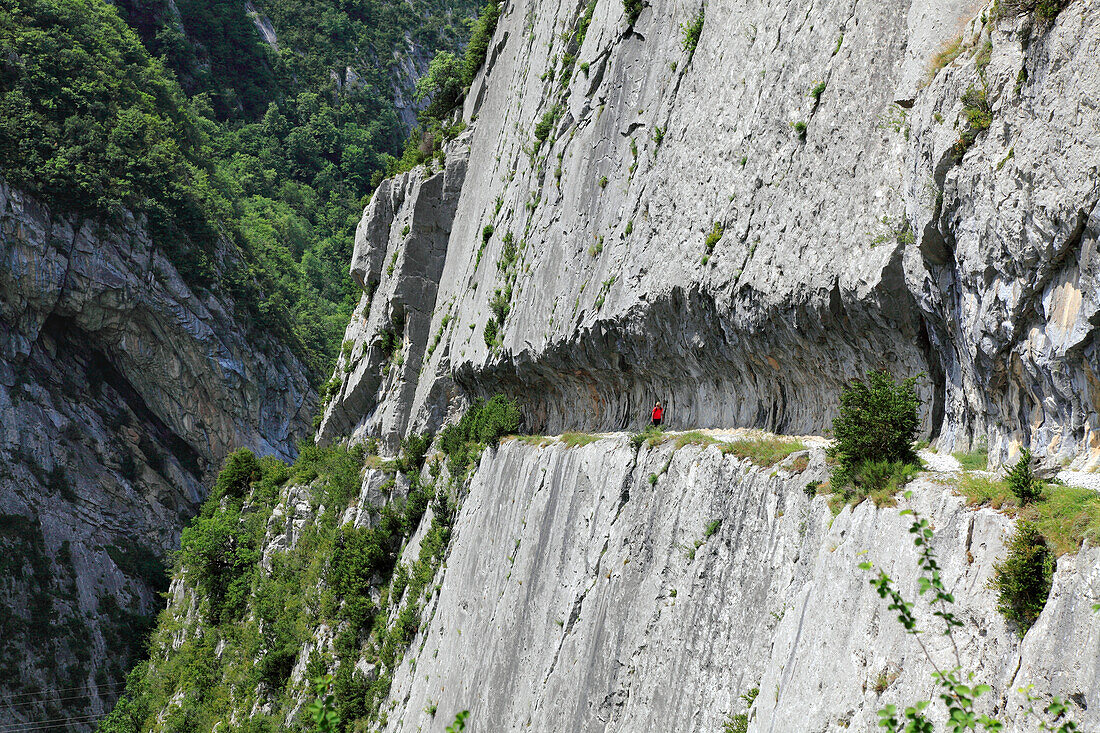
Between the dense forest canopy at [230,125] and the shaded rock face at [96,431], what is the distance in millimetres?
2877

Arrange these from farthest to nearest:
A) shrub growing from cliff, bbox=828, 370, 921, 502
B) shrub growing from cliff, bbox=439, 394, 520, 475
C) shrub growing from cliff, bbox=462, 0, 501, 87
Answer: shrub growing from cliff, bbox=462, 0, 501, 87 < shrub growing from cliff, bbox=439, 394, 520, 475 < shrub growing from cliff, bbox=828, 370, 921, 502

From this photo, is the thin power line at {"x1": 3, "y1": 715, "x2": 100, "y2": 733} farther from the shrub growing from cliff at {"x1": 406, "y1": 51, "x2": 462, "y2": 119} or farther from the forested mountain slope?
the shrub growing from cliff at {"x1": 406, "y1": 51, "x2": 462, "y2": 119}

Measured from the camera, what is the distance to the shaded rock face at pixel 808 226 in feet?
17.5

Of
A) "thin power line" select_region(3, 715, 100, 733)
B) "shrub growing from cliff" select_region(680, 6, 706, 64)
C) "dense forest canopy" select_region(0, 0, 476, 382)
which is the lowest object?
"thin power line" select_region(3, 715, 100, 733)

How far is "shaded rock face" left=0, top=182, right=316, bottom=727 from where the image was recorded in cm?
3900

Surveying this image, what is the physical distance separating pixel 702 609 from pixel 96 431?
154 feet

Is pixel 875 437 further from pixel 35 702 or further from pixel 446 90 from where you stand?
pixel 35 702

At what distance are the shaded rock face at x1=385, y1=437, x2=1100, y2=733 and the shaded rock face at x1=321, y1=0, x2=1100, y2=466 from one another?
1.26 m

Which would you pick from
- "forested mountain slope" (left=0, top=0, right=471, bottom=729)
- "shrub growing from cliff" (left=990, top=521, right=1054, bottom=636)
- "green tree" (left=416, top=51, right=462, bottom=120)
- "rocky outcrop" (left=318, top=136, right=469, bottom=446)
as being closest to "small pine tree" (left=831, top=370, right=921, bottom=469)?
"shrub growing from cliff" (left=990, top=521, right=1054, bottom=636)

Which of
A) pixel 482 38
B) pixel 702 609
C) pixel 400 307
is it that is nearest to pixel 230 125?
pixel 482 38

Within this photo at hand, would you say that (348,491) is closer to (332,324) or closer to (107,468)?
(107,468)

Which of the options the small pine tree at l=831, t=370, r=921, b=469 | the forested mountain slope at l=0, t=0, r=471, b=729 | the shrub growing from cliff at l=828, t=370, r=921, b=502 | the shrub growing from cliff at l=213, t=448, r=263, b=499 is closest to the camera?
the shrub growing from cliff at l=828, t=370, r=921, b=502

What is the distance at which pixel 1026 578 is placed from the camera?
14.0 feet

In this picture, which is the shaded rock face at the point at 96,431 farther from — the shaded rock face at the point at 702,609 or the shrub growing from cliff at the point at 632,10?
the shrub growing from cliff at the point at 632,10
